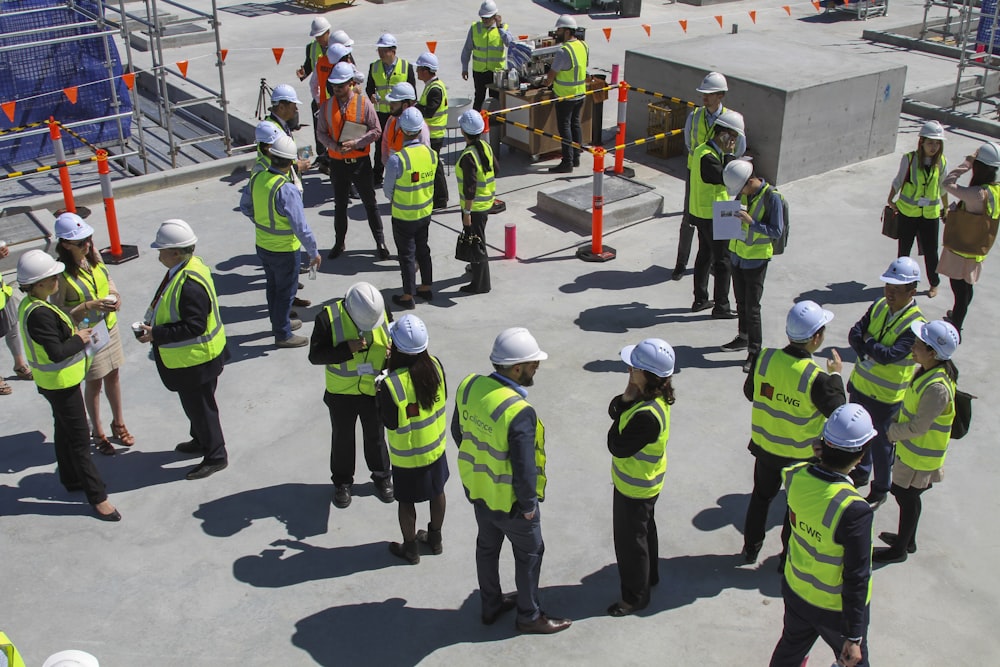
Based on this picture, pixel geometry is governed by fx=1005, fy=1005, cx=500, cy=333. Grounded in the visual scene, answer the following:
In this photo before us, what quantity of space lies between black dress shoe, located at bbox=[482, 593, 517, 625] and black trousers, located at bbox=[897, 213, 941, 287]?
6.02m

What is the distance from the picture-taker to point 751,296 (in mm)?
8883

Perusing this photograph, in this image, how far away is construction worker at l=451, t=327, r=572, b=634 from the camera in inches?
215

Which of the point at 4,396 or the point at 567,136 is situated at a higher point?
the point at 567,136

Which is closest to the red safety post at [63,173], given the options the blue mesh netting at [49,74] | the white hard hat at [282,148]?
the blue mesh netting at [49,74]

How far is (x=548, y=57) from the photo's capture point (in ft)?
47.8

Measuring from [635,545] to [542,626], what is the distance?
0.75m

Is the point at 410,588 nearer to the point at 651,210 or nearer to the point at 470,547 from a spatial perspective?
the point at 470,547

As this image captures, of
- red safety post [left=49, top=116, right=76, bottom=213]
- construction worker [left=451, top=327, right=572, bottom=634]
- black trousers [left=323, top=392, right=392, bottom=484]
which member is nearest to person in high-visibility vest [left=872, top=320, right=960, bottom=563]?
construction worker [left=451, top=327, right=572, bottom=634]

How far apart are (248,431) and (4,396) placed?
233 centimetres

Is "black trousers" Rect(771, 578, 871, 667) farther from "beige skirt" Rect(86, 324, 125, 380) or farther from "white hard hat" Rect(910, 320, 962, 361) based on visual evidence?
"beige skirt" Rect(86, 324, 125, 380)

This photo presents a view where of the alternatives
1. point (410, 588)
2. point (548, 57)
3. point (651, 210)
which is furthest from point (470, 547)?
point (548, 57)

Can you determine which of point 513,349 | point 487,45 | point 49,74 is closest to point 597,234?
point 487,45

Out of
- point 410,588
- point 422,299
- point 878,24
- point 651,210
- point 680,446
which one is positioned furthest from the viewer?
point 878,24

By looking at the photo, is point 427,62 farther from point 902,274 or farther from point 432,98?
point 902,274
